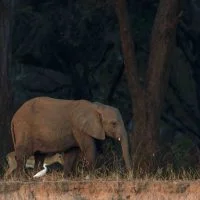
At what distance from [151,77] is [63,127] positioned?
1783 millimetres

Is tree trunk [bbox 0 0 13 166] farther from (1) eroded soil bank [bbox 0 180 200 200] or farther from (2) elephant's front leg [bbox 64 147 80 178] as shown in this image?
(1) eroded soil bank [bbox 0 180 200 200]

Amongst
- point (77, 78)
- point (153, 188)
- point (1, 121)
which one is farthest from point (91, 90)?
point (153, 188)

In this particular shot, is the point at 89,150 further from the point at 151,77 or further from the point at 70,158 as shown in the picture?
the point at 151,77

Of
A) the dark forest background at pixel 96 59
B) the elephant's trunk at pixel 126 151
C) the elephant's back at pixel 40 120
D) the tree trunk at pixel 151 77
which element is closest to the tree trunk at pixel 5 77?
the elephant's back at pixel 40 120

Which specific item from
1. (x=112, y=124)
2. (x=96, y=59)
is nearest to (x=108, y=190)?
(x=112, y=124)

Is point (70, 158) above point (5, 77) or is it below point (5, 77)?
below

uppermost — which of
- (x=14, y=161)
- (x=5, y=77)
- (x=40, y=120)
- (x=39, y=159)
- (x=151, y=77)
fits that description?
(x=151, y=77)

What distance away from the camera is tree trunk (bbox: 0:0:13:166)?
21922mm

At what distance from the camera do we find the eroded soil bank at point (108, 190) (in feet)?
53.6

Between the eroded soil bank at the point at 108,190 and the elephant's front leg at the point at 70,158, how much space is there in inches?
159

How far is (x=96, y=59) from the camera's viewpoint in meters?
26.8

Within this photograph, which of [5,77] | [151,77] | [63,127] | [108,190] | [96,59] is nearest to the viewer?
[108,190]

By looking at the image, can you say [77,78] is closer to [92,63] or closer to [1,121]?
[92,63]

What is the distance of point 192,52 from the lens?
88.9 ft
